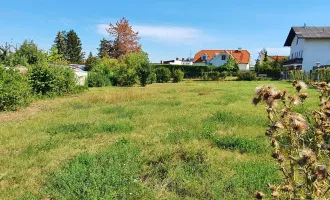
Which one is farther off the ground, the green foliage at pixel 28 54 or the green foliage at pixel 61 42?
the green foliage at pixel 61 42

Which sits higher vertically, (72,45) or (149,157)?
(72,45)

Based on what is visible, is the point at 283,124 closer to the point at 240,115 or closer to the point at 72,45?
the point at 240,115

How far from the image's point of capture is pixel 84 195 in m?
3.15

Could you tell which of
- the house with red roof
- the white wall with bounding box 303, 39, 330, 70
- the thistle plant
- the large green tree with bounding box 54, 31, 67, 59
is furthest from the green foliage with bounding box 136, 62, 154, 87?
the large green tree with bounding box 54, 31, 67, 59

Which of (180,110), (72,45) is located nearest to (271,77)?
(180,110)

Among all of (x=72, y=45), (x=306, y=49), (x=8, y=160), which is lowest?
(x=8, y=160)

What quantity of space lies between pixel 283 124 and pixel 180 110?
7.93 m

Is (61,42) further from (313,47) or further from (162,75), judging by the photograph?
Result: (313,47)

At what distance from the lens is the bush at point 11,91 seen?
32.6 feet

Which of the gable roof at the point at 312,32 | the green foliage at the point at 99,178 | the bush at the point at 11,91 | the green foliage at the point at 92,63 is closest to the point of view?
the green foliage at the point at 99,178

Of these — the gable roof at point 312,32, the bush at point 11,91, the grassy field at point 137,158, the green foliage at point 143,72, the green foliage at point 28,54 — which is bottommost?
the grassy field at point 137,158

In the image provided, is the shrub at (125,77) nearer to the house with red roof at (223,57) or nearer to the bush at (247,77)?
the bush at (247,77)

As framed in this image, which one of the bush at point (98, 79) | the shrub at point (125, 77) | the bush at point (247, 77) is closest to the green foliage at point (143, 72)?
the shrub at point (125, 77)

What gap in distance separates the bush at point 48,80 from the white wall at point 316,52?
3153 centimetres
